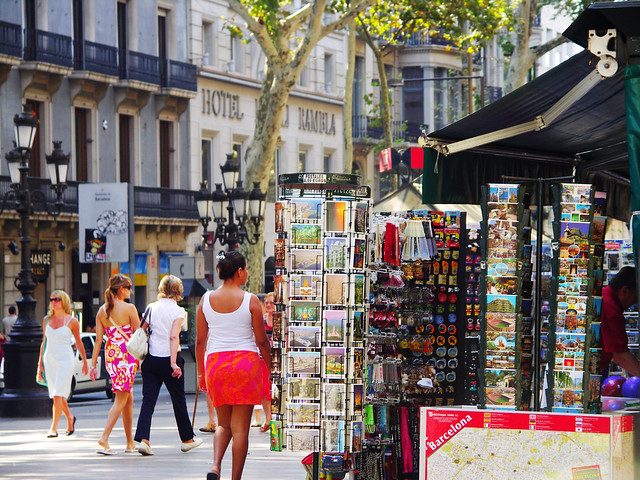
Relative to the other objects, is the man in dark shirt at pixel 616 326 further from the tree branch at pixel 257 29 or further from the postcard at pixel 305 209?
the tree branch at pixel 257 29

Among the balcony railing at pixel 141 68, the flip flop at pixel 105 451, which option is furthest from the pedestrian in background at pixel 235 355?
the balcony railing at pixel 141 68

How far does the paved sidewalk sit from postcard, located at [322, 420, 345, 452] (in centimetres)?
239

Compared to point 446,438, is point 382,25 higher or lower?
higher

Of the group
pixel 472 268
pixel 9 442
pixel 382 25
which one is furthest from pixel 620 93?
pixel 382 25

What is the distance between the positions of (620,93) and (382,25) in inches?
952

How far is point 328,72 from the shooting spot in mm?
59375

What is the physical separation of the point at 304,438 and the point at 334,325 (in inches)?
31.6

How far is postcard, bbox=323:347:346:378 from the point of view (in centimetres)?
1085

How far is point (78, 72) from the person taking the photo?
4409cm

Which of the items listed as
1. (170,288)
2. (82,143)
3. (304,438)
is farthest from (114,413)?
(82,143)

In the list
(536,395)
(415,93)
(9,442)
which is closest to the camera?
(536,395)

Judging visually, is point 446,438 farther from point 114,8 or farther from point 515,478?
point 114,8

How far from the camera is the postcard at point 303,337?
35.6 feet

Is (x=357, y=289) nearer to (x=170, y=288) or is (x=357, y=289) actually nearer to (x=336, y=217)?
→ (x=336, y=217)
